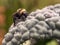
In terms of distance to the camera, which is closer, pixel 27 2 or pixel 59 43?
pixel 59 43

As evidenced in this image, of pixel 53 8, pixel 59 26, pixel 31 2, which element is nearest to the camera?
pixel 59 26

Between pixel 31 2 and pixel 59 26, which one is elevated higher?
pixel 31 2

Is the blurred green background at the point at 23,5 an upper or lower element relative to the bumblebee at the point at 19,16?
upper

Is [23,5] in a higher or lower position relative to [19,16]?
higher

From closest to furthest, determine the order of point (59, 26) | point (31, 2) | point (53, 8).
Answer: point (59, 26)
point (53, 8)
point (31, 2)

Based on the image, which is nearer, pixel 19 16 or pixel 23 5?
pixel 19 16

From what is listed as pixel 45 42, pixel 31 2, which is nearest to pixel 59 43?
pixel 45 42

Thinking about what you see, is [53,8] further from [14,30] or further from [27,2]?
[27,2]

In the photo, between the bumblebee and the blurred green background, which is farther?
the blurred green background

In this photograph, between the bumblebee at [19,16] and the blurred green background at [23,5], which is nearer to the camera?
the bumblebee at [19,16]

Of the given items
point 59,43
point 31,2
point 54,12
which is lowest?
point 59,43

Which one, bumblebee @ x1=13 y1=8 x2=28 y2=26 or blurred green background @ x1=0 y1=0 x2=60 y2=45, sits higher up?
blurred green background @ x1=0 y1=0 x2=60 y2=45
